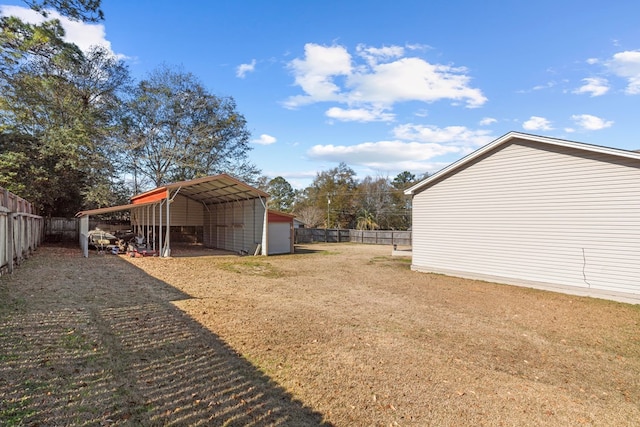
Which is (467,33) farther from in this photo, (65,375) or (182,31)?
(65,375)

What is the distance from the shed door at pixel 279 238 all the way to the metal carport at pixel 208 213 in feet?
3.87

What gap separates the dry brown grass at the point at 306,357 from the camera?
10.1ft

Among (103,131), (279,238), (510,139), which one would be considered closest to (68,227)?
(103,131)

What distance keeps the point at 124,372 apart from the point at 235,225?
52.6 feet

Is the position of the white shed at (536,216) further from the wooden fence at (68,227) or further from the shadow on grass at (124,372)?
the wooden fence at (68,227)

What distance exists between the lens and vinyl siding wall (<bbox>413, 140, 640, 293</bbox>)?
27.7 ft

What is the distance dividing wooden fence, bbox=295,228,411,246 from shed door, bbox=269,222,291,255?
27.9 feet

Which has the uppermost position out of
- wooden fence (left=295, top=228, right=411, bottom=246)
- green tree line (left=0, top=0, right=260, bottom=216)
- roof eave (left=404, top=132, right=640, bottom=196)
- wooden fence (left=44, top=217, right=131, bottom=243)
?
green tree line (left=0, top=0, right=260, bottom=216)

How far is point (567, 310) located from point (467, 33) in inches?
370

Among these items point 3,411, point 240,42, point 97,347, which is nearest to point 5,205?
point 97,347

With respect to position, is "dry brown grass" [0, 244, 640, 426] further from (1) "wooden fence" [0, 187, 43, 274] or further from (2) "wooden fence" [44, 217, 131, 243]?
(2) "wooden fence" [44, 217, 131, 243]

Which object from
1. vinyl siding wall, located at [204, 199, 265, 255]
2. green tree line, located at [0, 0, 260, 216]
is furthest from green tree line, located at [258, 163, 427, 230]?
vinyl siding wall, located at [204, 199, 265, 255]

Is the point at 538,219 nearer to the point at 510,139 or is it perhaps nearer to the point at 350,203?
the point at 510,139

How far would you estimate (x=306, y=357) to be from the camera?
14.2 feet
